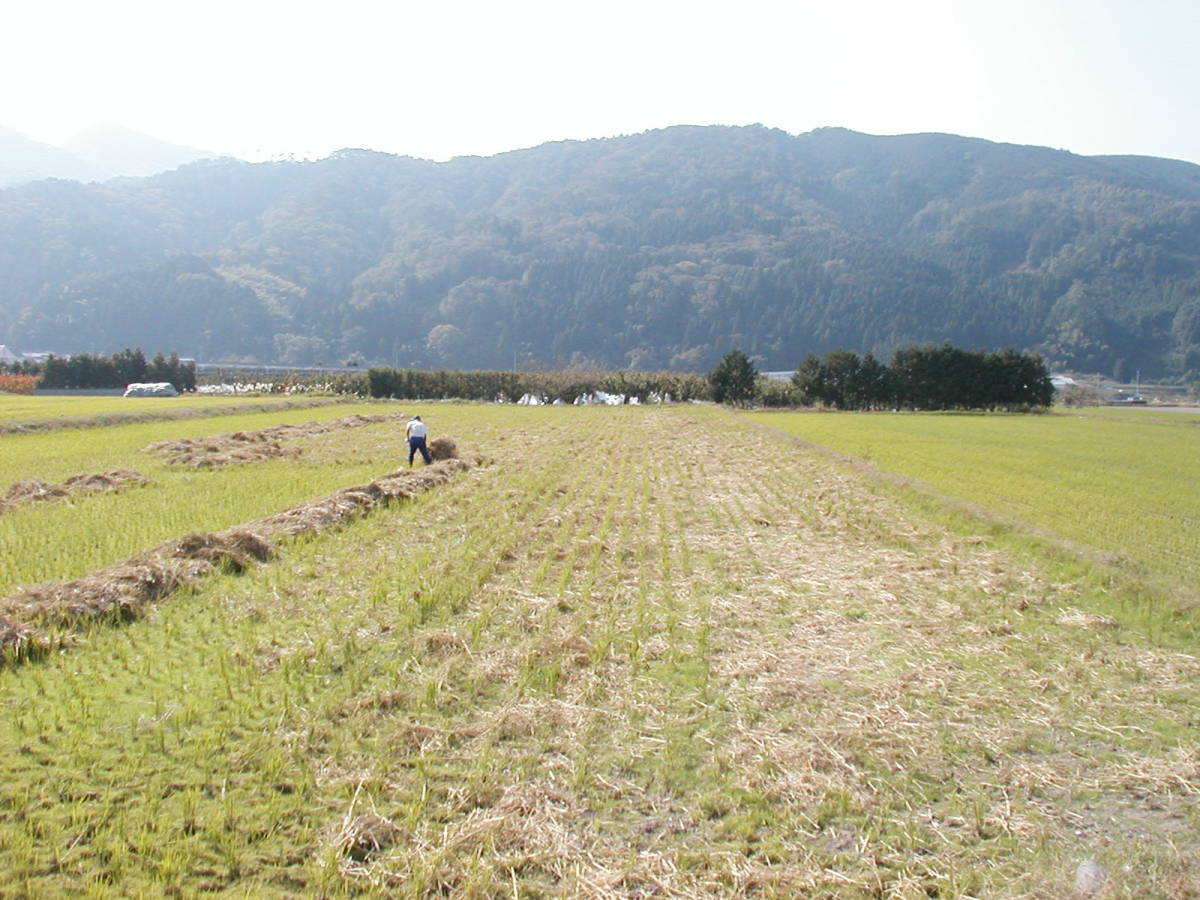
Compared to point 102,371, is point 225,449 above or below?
below

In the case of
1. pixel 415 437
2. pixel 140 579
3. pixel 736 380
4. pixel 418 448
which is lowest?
pixel 140 579

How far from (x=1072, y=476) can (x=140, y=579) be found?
17.3 metres

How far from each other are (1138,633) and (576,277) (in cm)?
13654

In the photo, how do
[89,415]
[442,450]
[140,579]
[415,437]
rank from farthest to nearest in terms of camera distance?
1. [89,415]
2. [442,450]
3. [415,437]
4. [140,579]

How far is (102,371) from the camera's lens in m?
63.3

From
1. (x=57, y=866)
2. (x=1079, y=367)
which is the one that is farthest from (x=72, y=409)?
(x=1079, y=367)

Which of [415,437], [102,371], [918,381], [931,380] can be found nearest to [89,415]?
[415,437]

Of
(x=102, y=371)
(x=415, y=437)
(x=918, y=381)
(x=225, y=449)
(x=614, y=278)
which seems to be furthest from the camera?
(x=614, y=278)

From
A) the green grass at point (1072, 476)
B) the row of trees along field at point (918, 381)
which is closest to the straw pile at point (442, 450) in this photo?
the green grass at point (1072, 476)

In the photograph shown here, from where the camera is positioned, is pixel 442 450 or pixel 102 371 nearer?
pixel 442 450

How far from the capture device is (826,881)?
3.34 metres

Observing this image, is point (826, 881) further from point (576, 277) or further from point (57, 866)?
point (576, 277)

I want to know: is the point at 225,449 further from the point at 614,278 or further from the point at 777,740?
the point at 614,278

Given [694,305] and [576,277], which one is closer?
[694,305]
